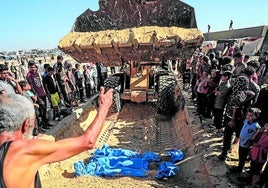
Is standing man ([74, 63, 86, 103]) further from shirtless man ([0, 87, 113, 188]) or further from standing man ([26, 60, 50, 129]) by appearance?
shirtless man ([0, 87, 113, 188])

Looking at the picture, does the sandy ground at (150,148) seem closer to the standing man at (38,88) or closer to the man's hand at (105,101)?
the standing man at (38,88)

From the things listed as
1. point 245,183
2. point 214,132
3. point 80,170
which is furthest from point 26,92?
point 245,183

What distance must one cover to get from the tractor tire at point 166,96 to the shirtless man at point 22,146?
6.59 metres

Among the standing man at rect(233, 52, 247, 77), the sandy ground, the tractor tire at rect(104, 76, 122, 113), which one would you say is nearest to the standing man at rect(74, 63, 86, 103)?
the sandy ground

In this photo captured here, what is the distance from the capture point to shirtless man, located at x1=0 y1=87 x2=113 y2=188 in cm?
162

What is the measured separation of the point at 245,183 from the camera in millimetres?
4008

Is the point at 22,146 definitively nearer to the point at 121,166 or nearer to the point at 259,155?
the point at 259,155

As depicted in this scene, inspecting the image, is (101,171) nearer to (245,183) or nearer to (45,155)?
(245,183)

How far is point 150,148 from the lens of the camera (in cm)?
652

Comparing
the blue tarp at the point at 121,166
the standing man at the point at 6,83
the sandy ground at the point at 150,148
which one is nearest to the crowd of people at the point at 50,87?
the standing man at the point at 6,83

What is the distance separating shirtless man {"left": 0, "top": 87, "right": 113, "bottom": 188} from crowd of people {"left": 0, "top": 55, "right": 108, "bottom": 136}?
3219mm

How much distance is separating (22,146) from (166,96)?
7.00 meters

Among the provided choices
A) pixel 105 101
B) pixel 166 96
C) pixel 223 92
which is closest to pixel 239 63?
pixel 223 92

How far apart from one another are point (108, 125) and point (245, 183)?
474 centimetres
